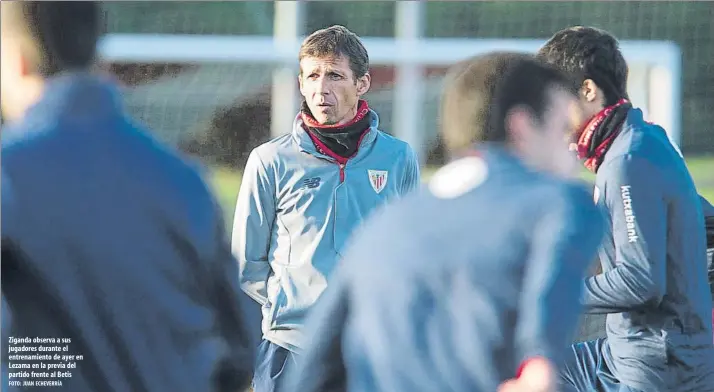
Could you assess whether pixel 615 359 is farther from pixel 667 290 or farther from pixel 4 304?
pixel 4 304

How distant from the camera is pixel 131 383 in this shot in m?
2.03

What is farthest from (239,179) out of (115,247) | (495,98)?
(495,98)

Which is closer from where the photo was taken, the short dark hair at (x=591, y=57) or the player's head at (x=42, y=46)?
the player's head at (x=42, y=46)

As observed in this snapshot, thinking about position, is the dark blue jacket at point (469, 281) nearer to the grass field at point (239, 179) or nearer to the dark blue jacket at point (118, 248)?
the dark blue jacket at point (118, 248)

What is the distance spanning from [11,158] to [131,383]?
48cm

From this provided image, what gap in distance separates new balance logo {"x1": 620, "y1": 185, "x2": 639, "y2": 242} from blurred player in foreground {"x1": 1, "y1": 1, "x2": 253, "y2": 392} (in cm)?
96

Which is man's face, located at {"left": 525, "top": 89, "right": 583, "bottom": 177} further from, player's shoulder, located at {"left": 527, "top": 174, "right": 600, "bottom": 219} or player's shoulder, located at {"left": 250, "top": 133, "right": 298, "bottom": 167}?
player's shoulder, located at {"left": 250, "top": 133, "right": 298, "bottom": 167}

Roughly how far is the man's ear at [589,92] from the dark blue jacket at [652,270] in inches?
4.4

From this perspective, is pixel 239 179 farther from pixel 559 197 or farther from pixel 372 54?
pixel 559 197

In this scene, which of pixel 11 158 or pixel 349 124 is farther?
pixel 349 124

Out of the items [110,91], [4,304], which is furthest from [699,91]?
[4,304]

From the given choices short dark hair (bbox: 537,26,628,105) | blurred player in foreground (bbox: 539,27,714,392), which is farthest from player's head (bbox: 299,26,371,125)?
blurred player in foreground (bbox: 539,27,714,392)

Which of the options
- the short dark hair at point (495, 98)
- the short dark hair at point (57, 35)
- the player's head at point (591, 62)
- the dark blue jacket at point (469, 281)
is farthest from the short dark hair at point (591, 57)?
the short dark hair at point (57, 35)

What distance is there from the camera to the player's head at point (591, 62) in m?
2.65
